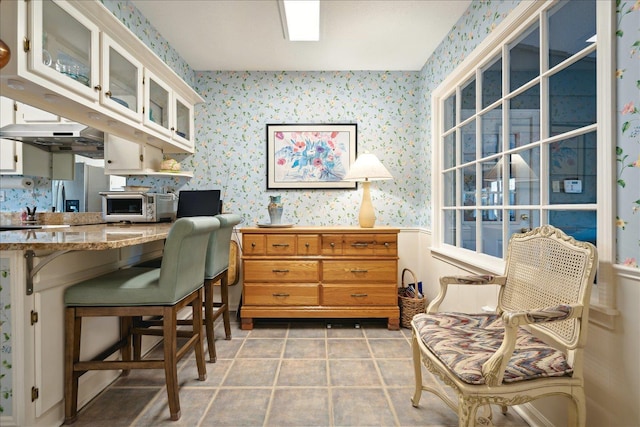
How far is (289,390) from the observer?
1932 millimetres

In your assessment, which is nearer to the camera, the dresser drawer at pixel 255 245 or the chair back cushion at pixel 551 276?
the chair back cushion at pixel 551 276

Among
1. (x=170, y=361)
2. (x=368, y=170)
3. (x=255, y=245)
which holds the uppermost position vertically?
(x=368, y=170)

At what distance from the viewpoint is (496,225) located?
2160 mm

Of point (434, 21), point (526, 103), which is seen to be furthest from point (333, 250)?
point (434, 21)

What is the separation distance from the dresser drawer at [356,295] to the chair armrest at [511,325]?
5.75 feet

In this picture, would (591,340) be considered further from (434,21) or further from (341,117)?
(341,117)

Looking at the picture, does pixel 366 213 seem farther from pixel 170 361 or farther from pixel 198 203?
pixel 170 361

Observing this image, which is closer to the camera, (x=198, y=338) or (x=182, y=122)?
(x=198, y=338)

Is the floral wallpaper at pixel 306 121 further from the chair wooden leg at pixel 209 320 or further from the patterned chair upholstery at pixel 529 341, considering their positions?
the patterned chair upholstery at pixel 529 341

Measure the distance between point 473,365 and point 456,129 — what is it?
2.03 m

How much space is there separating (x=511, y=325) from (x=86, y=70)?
234 centimetres

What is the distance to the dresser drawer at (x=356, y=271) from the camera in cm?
293

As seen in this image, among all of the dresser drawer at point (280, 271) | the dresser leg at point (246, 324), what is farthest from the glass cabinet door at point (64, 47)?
the dresser leg at point (246, 324)

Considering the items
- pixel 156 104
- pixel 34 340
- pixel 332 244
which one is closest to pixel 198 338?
pixel 34 340
